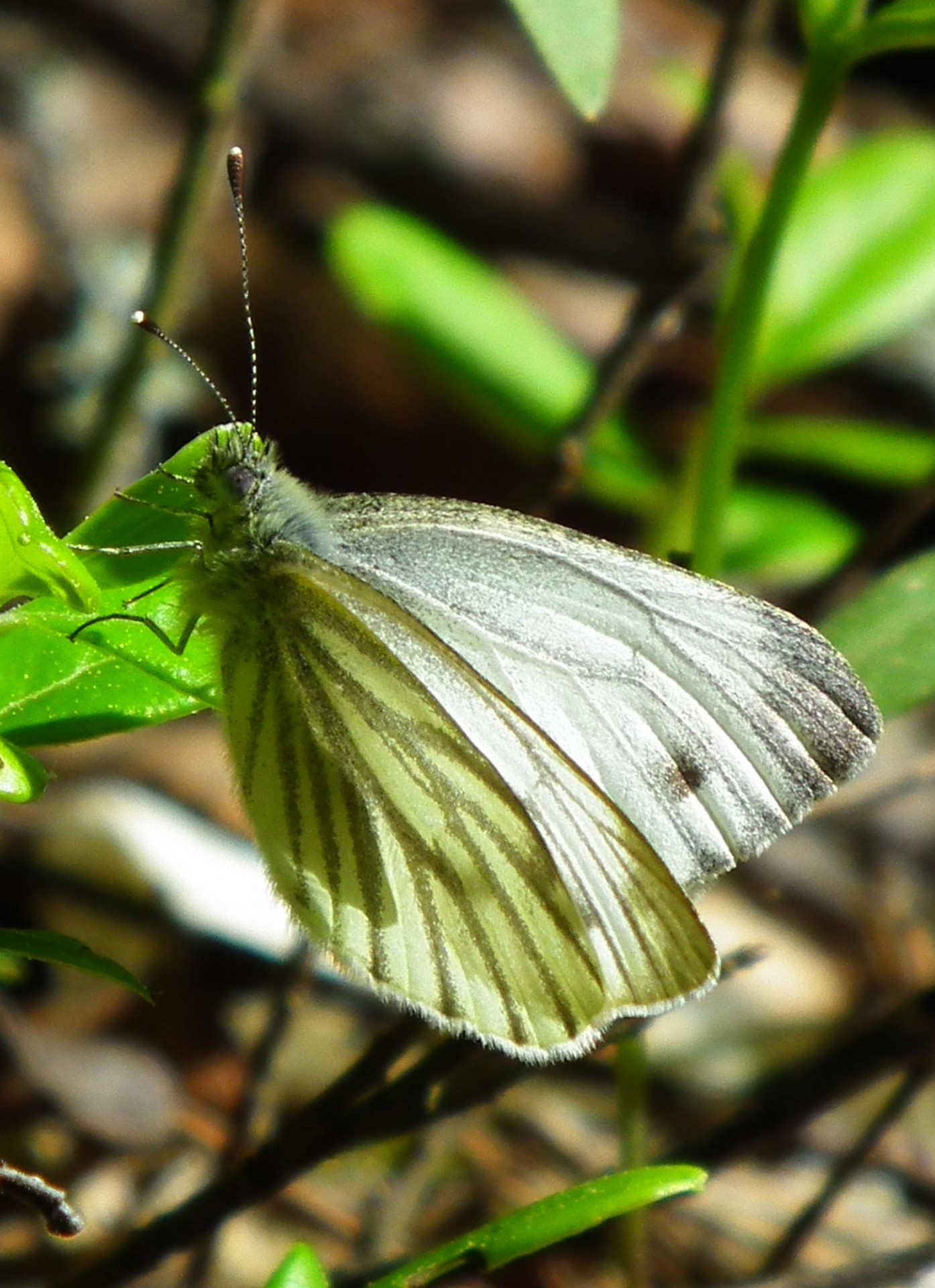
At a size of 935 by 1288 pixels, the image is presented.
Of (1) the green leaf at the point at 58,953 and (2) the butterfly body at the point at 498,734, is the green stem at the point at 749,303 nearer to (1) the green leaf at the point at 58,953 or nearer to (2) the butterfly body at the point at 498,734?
(2) the butterfly body at the point at 498,734

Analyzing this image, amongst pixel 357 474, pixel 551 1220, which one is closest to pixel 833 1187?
pixel 551 1220

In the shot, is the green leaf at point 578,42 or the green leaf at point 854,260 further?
the green leaf at point 854,260

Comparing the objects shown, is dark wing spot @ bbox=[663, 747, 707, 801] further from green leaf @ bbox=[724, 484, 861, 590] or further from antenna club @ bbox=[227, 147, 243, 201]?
green leaf @ bbox=[724, 484, 861, 590]

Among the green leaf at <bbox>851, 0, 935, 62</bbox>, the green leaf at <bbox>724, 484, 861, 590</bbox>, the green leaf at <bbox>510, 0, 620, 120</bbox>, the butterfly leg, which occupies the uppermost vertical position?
the green leaf at <bbox>724, 484, 861, 590</bbox>

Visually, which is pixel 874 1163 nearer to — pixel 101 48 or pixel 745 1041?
pixel 745 1041

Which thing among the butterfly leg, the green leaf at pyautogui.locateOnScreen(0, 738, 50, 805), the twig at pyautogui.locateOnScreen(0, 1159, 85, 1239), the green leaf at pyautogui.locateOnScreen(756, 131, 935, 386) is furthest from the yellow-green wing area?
the green leaf at pyautogui.locateOnScreen(756, 131, 935, 386)

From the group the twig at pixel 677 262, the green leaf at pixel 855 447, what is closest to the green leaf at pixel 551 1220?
the twig at pixel 677 262
